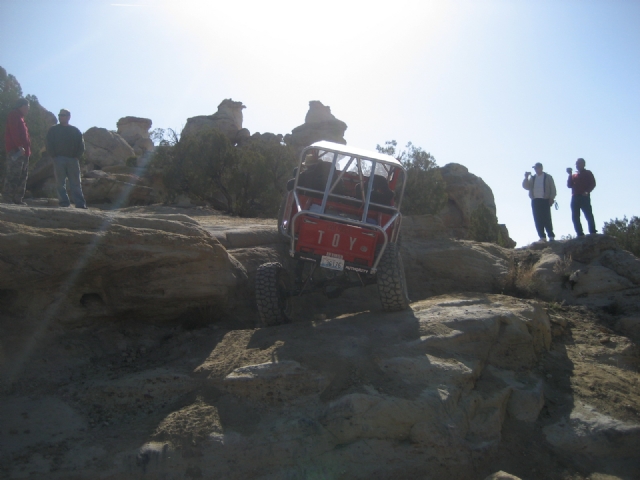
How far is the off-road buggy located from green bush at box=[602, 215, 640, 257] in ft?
21.8

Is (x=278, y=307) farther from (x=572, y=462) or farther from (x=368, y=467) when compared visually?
(x=572, y=462)

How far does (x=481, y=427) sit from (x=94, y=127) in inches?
1479

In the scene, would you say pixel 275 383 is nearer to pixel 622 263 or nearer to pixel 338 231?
pixel 338 231

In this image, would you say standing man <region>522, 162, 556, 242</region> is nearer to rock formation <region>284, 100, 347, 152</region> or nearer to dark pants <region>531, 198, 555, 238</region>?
dark pants <region>531, 198, 555, 238</region>

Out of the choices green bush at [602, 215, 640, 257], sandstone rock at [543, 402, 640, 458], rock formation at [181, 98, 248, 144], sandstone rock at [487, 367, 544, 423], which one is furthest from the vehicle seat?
rock formation at [181, 98, 248, 144]

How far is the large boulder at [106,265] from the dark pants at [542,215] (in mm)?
6805

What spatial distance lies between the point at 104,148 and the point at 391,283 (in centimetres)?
3444

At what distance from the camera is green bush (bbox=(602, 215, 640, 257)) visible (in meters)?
11.7

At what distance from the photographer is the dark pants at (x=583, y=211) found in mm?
10438

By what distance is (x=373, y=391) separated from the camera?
492cm

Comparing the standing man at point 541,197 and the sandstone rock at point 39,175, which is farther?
the sandstone rock at point 39,175

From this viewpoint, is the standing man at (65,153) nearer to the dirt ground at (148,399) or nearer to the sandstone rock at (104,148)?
the dirt ground at (148,399)

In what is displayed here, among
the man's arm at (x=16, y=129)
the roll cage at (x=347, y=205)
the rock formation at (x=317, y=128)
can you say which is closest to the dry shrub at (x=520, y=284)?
the roll cage at (x=347, y=205)

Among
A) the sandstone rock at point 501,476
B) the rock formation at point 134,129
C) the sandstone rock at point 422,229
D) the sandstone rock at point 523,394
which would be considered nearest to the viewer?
the sandstone rock at point 501,476
